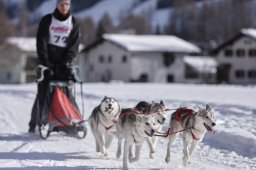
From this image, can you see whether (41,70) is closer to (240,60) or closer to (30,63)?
(240,60)

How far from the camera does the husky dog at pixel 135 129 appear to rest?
6.41m

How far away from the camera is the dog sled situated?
9164 millimetres

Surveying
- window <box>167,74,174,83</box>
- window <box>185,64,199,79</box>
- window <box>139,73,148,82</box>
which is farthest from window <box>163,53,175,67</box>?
window <box>185,64,199,79</box>

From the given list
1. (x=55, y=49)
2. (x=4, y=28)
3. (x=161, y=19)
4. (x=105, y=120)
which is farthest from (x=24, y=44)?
(x=161, y=19)

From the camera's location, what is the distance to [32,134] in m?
9.88

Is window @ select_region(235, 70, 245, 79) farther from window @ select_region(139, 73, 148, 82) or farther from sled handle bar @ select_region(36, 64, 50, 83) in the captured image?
sled handle bar @ select_region(36, 64, 50, 83)

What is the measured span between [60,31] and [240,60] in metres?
53.3

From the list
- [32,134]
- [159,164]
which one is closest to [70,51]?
[32,134]

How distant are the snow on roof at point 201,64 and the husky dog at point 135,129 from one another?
6382 centimetres

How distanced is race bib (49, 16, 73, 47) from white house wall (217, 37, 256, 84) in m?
51.8

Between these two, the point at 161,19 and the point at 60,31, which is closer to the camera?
the point at 60,31

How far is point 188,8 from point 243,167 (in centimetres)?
10092

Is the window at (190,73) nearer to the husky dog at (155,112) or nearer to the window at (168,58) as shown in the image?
the window at (168,58)

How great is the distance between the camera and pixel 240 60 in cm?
6097
